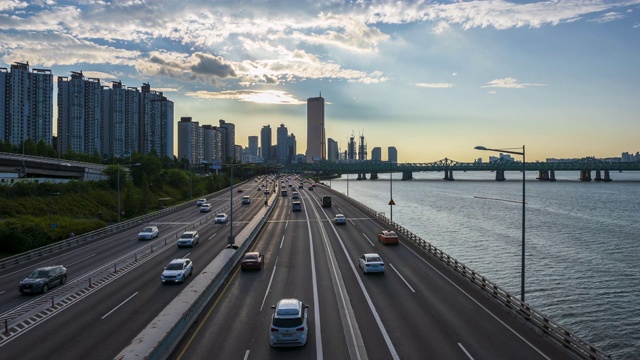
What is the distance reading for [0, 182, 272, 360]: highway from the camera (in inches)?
772

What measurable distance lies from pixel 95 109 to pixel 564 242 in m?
186

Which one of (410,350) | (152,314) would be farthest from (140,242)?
(410,350)

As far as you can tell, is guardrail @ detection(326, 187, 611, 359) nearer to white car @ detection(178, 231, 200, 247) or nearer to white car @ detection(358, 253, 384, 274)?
white car @ detection(358, 253, 384, 274)

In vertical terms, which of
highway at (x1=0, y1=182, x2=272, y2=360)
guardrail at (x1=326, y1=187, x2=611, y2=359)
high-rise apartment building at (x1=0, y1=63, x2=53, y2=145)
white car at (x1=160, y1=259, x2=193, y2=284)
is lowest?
highway at (x1=0, y1=182, x2=272, y2=360)

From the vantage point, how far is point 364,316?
2314cm

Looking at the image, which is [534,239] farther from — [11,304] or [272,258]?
[11,304]

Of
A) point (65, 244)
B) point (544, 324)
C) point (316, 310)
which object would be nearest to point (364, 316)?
point (316, 310)

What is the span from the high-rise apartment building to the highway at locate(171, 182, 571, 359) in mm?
146673

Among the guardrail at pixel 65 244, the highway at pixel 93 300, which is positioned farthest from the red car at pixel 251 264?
the guardrail at pixel 65 244

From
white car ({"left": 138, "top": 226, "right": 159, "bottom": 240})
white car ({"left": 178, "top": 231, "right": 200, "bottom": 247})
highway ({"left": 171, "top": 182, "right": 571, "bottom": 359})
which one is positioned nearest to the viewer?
highway ({"left": 171, "top": 182, "right": 571, "bottom": 359})

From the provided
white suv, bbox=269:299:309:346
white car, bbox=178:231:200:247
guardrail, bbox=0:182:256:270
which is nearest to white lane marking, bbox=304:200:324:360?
white suv, bbox=269:299:309:346

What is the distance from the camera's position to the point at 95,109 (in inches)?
7402

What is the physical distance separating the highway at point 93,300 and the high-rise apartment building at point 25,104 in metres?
129

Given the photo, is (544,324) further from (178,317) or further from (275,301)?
(178,317)
